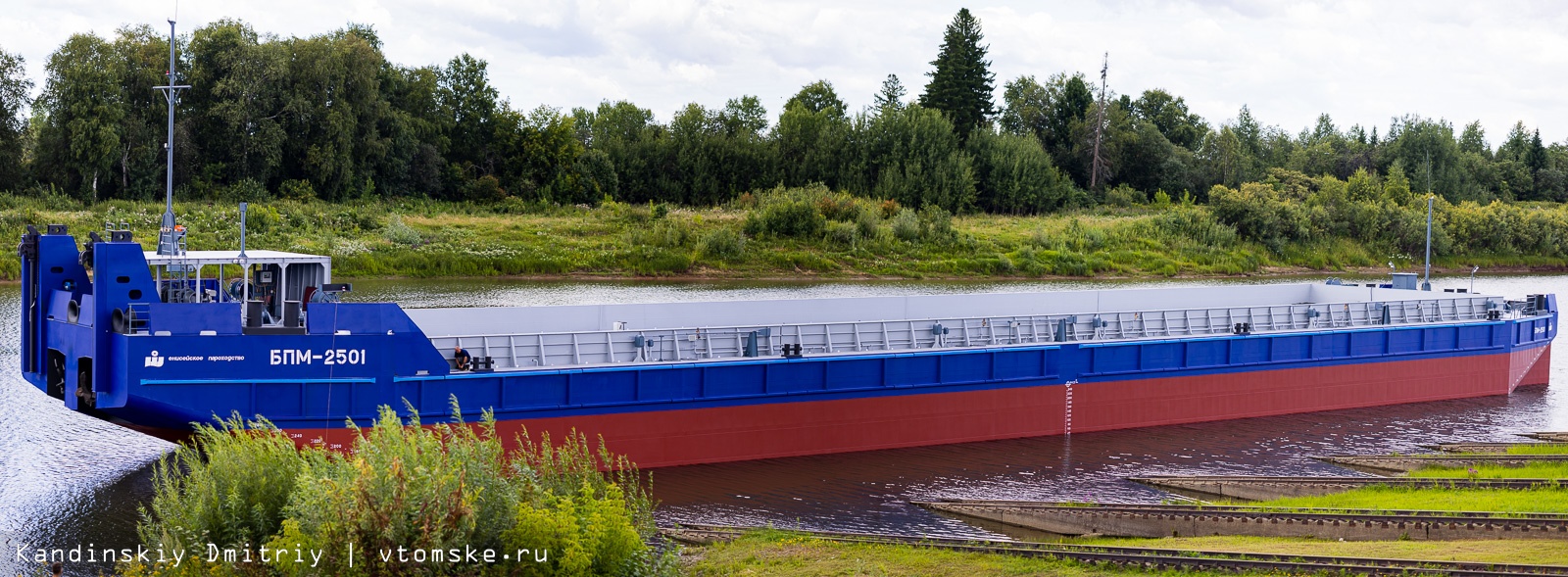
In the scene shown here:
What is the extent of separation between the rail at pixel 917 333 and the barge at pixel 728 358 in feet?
0.26

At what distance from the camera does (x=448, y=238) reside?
47312mm

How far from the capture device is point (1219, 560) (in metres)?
11.1

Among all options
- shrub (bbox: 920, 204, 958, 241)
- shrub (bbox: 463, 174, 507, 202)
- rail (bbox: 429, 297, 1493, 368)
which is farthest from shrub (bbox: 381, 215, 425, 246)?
rail (bbox: 429, 297, 1493, 368)

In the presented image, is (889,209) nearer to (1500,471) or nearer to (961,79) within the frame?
(961,79)

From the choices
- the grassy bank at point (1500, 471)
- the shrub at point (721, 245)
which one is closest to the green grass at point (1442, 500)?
the grassy bank at point (1500, 471)

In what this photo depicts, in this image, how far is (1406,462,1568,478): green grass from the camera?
16.7 meters

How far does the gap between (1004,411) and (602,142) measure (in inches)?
2219

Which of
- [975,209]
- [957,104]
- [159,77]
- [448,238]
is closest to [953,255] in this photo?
[975,209]

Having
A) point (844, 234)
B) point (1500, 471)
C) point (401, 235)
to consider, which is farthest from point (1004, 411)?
point (844, 234)

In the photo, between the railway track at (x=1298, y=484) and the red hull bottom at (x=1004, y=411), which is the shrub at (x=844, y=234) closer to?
the red hull bottom at (x=1004, y=411)

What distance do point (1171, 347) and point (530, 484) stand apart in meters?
15.4

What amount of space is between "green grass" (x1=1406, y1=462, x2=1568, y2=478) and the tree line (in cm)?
4660

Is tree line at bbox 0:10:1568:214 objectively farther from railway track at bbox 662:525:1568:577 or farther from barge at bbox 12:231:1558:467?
railway track at bbox 662:525:1568:577

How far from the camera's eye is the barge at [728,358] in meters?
15.1
